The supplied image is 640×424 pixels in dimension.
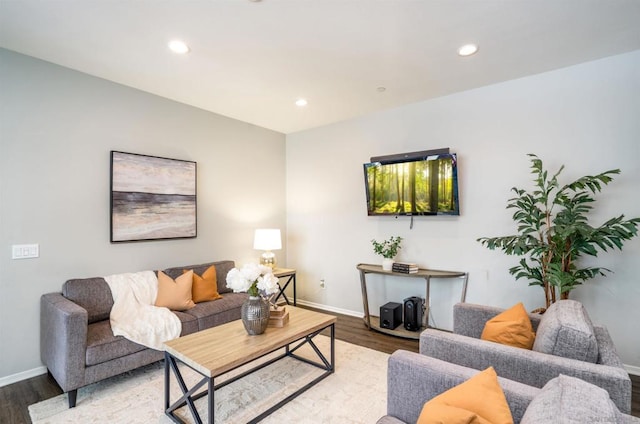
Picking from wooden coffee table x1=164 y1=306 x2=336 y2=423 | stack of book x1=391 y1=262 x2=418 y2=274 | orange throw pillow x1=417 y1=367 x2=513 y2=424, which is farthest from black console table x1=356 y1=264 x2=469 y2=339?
orange throw pillow x1=417 y1=367 x2=513 y2=424

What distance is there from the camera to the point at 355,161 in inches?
179

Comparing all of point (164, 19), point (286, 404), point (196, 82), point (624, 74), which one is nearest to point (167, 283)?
point (286, 404)

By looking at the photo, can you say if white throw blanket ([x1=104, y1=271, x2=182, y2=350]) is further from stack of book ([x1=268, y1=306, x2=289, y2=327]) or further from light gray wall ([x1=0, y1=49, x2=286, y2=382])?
stack of book ([x1=268, y1=306, x2=289, y2=327])

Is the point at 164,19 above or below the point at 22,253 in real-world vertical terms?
above

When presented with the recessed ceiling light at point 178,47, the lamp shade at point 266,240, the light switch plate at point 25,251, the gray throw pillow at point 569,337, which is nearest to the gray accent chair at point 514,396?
the gray throw pillow at point 569,337

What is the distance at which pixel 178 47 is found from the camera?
8.66 ft

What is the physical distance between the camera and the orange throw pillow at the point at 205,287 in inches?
137

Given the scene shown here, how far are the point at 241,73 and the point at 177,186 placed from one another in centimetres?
159

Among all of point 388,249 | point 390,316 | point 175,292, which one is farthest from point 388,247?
point 175,292

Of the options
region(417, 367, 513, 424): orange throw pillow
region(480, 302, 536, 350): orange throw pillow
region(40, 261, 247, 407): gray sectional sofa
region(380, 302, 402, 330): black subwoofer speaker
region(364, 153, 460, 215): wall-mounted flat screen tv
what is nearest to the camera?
region(417, 367, 513, 424): orange throw pillow

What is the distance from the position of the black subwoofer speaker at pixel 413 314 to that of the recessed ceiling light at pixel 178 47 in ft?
11.4

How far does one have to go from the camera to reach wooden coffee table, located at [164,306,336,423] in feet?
6.41

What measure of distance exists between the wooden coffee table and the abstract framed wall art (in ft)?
5.46

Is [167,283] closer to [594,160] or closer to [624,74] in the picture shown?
[594,160]
